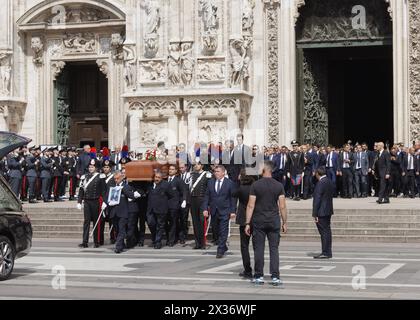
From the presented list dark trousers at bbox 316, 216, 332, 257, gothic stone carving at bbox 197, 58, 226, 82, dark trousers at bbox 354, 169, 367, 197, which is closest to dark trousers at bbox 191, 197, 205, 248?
dark trousers at bbox 316, 216, 332, 257

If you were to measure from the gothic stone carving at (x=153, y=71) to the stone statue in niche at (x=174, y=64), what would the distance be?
30 centimetres

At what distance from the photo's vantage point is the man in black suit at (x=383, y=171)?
24383 millimetres

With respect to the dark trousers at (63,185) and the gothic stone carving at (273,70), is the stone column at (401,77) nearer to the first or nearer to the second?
the gothic stone carving at (273,70)

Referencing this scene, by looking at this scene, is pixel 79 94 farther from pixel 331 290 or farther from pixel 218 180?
pixel 331 290

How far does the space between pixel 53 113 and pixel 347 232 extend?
15.0 metres

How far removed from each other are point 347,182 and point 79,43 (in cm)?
1128

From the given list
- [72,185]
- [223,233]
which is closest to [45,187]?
[72,185]

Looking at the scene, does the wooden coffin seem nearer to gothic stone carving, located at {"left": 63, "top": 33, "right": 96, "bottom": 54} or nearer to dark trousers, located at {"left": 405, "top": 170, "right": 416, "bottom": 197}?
dark trousers, located at {"left": 405, "top": 170, "right": 416, "bottom": 197}

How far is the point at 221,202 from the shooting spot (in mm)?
18141

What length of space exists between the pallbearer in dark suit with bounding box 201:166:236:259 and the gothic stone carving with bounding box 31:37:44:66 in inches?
616

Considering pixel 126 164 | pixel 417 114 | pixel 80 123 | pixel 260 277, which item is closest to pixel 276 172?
pixel 417 114

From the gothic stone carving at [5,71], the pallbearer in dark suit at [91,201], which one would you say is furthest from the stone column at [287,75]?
the pallbearer in dark suit at [91,201]

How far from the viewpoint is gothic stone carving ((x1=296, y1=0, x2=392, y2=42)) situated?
30156 millimetres

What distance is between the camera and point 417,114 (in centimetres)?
2848
